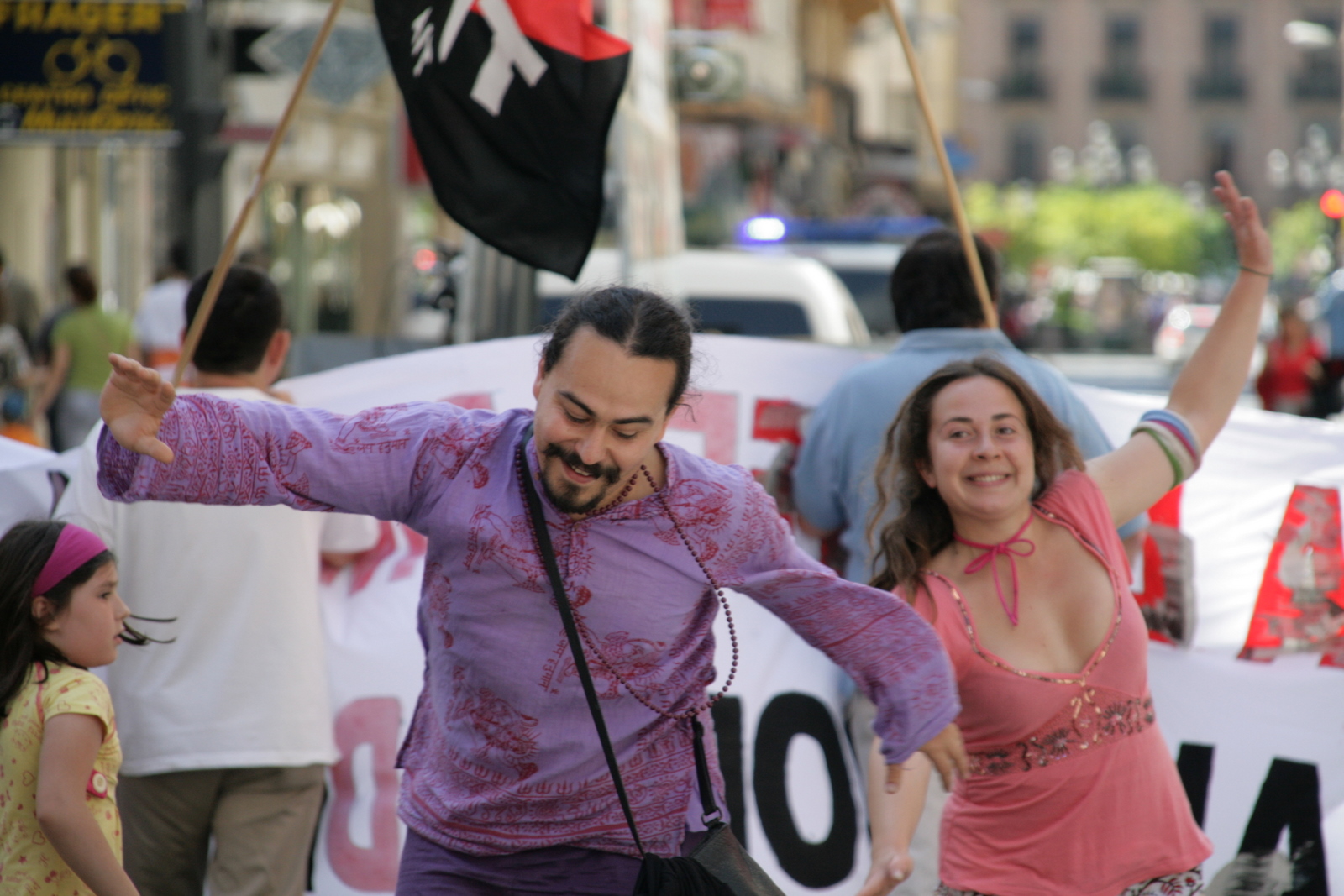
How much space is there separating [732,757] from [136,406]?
2.39 m

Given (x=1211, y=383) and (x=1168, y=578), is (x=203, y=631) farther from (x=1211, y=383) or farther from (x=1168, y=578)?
(x=1168, y=578)

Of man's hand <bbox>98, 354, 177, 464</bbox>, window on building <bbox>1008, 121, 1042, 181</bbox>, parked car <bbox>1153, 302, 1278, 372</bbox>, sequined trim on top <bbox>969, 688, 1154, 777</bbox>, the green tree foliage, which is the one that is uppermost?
window on building <bbox>1008, 121, 1042, 181</bbox>

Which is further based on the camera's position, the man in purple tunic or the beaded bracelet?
the beaded bracelet

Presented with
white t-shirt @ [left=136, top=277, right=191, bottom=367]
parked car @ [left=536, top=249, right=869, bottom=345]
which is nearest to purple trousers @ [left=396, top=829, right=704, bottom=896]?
parked car @ [left=536, top=249, right=869, bottom=345]

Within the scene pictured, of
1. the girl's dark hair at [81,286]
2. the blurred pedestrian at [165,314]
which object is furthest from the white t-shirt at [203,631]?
the girl's dark hair at [81,286]

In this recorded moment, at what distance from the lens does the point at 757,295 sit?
375 inches

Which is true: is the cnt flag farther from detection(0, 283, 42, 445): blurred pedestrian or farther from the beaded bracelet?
detection(0, 283, 42, 445): blurred pedestrian

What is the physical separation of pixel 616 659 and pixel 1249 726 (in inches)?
93.0

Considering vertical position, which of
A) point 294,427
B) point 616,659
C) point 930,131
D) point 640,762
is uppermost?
point 930,131

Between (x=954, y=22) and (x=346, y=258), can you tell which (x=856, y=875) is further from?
(x=954, y=22)

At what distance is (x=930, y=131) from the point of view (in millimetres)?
4078

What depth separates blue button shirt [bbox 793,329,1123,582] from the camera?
398 cm

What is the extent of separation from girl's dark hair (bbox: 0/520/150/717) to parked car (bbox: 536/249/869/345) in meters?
6.00

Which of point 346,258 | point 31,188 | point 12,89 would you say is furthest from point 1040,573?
point 346,258
